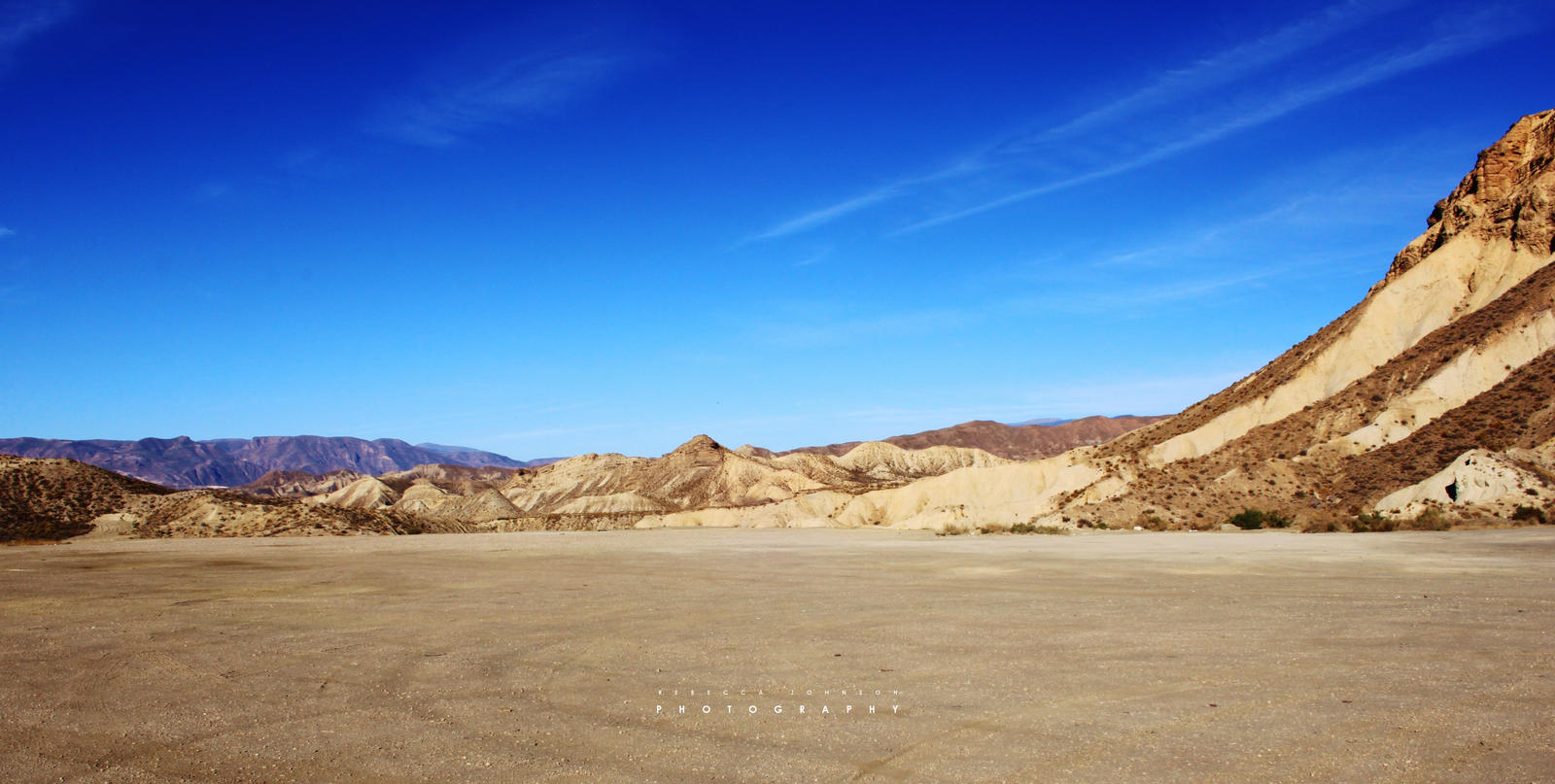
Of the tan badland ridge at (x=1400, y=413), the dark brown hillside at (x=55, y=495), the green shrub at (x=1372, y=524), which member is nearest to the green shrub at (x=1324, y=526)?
the green shrub at (x=1372, y=524)

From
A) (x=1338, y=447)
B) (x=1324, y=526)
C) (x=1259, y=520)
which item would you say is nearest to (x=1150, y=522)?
(x=1259, y=520)

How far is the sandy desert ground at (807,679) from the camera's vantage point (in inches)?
239

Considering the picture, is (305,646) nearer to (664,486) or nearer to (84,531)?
(84,531)

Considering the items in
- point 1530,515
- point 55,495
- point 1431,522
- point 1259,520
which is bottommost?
point 1259,520

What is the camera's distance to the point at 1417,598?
43.6 feet

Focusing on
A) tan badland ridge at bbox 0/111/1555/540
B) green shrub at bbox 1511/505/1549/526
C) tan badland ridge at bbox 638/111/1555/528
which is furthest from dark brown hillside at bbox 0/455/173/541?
green shrub at bbox 1511/505/1549/526

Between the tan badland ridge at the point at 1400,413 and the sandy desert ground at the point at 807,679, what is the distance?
19.2 m

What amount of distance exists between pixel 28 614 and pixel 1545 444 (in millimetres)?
42771

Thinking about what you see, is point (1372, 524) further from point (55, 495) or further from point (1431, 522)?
point (55, 495)

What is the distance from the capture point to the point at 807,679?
343 inches

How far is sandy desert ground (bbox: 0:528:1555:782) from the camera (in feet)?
19.9

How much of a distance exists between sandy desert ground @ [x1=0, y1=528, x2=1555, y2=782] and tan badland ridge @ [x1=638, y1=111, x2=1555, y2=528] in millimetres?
19154

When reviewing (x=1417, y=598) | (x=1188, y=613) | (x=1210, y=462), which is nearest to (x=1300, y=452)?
(x=1210, y=462)

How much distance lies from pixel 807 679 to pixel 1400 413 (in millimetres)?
40304
